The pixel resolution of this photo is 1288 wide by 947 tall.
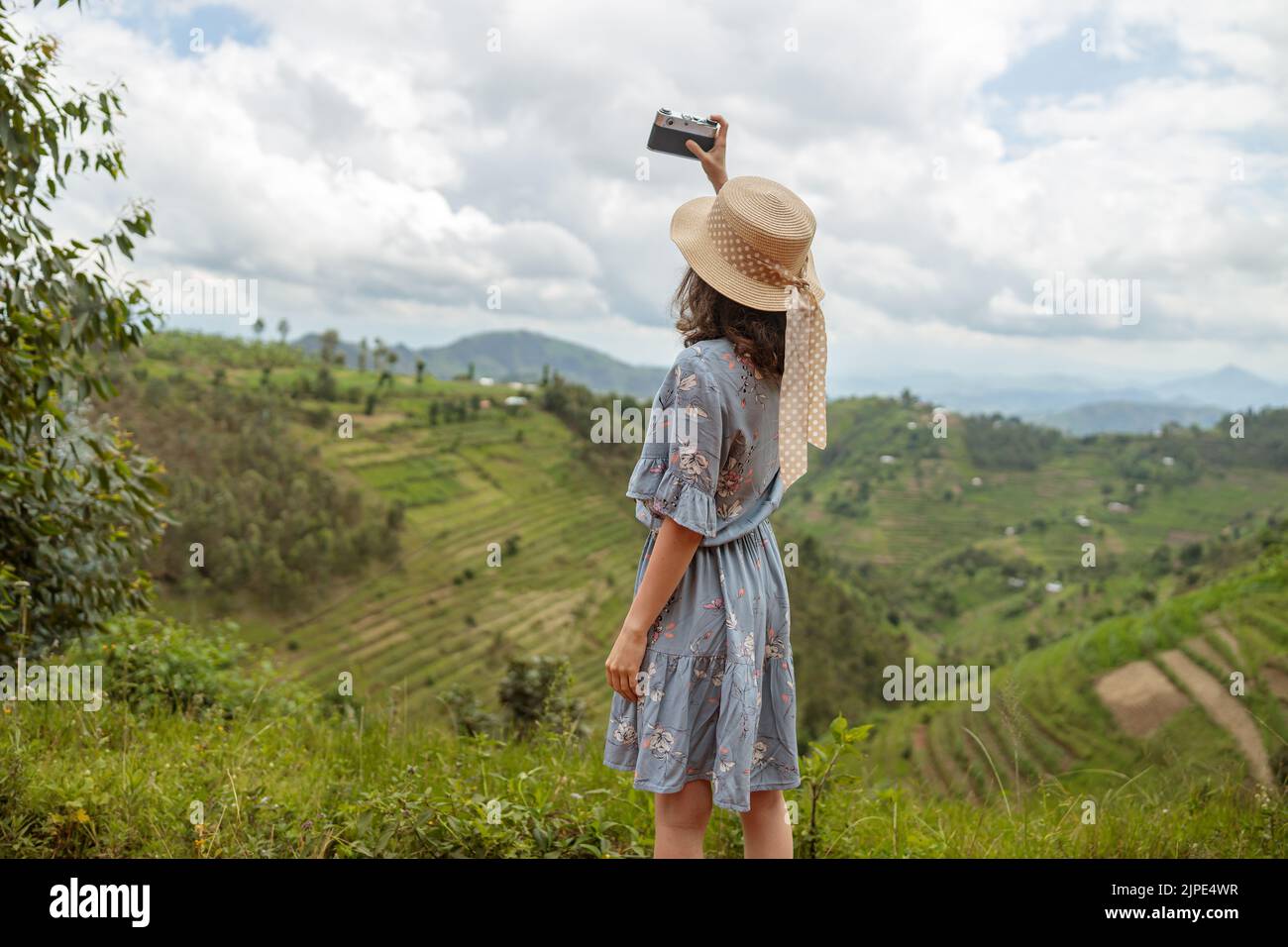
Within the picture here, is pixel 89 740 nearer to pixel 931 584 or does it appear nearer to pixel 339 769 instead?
pixel 339 769

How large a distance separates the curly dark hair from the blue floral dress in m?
0.03

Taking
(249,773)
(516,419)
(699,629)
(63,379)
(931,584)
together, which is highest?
(516,419)

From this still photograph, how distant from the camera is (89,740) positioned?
2812 mm

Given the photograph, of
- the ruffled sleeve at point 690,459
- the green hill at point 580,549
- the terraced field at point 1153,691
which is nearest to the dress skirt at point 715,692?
the ruffled sleeve at point 690,459

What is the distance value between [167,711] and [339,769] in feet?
3.70

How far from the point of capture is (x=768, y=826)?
6.18 ft

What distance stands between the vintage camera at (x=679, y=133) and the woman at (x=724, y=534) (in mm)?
250

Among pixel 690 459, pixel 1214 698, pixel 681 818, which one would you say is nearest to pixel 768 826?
pixel 681 818

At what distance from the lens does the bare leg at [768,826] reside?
1881mm

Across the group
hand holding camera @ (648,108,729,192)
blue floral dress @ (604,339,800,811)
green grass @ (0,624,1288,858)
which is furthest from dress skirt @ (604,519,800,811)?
hand holding camera @ (648,108,729,192)

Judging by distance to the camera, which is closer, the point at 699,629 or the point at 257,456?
the point at 699,629

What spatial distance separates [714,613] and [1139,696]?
1976cm

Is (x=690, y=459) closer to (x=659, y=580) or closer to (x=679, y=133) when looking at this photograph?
(x=659, y=580)
